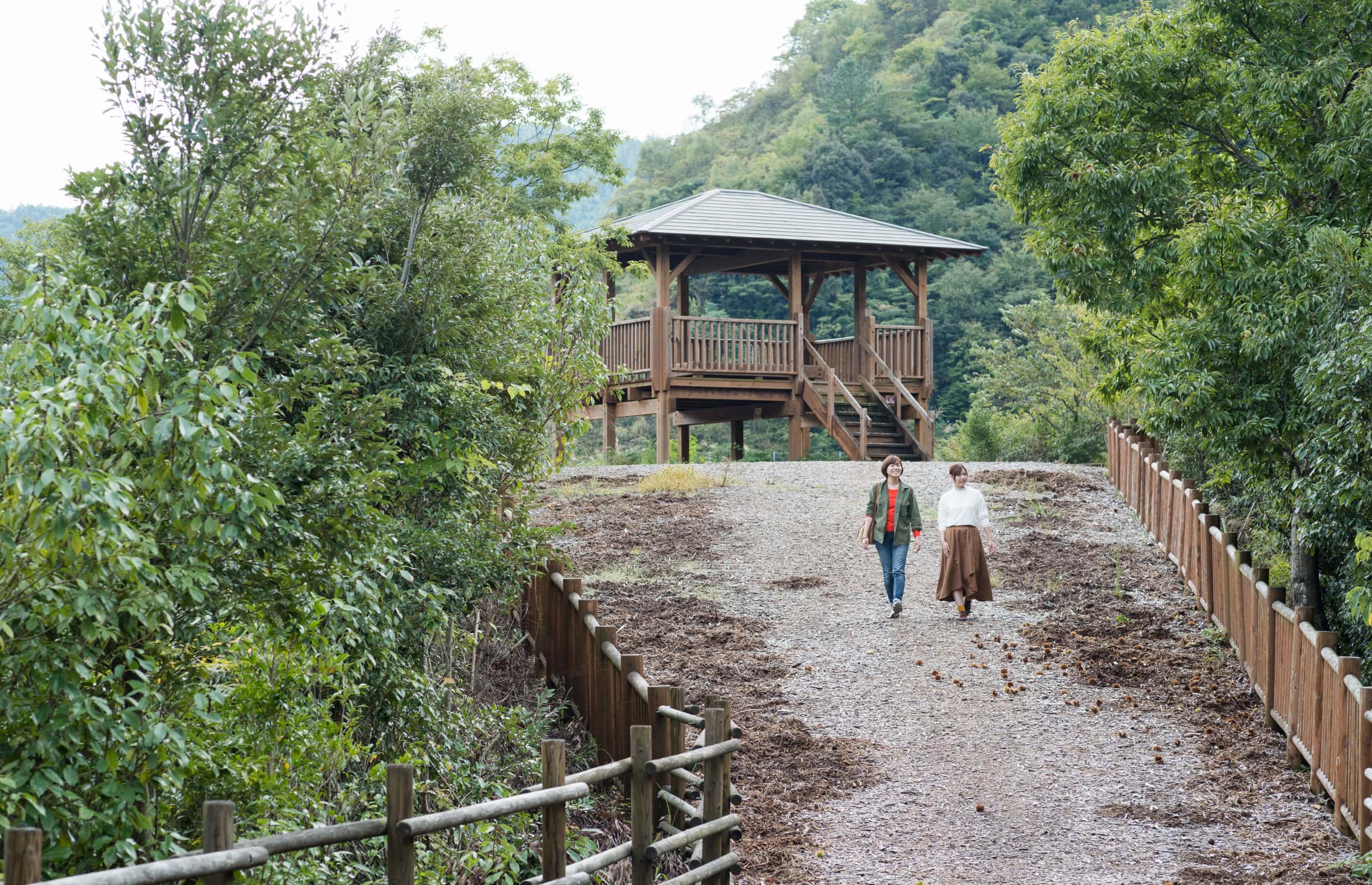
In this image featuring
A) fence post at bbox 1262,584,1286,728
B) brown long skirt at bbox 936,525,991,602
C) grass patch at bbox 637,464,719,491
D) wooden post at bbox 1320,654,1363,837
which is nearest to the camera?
wooden post at bbox 1320,654,1363,837

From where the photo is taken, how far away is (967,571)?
39.2 feet

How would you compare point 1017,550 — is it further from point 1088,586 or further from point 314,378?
point 314,378

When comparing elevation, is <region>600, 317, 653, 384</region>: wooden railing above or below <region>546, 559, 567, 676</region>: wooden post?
above

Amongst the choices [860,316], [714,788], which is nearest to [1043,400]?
[860,316]

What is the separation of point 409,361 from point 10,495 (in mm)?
3615

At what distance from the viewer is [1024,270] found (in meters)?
42.0

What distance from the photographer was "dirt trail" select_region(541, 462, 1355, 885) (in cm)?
700

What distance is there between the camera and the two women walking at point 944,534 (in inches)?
462

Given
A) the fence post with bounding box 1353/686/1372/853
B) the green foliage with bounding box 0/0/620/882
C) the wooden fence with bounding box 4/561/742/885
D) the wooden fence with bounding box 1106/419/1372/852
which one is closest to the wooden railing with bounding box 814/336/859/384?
the wooden fence with bounding box 1106/419/1372/852

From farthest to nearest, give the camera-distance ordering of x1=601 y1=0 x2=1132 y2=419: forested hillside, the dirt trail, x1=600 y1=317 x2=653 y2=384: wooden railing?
1. x1=601 y1=0 x2=1132 y2=419: forested hillside
2. x1=600 y1=317 x2=653 y2=384: wooden railing
3. the dirt trail

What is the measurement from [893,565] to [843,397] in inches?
495

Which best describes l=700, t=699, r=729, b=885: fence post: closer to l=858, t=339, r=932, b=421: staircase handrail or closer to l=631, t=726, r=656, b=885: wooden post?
l=631, t=726, r=656, b=885: wooden post

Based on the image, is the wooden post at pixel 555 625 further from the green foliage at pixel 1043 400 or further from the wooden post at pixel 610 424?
the wooden post at pixel 610 424

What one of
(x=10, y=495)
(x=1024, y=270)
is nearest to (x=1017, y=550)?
→ (x=10, y=495)
